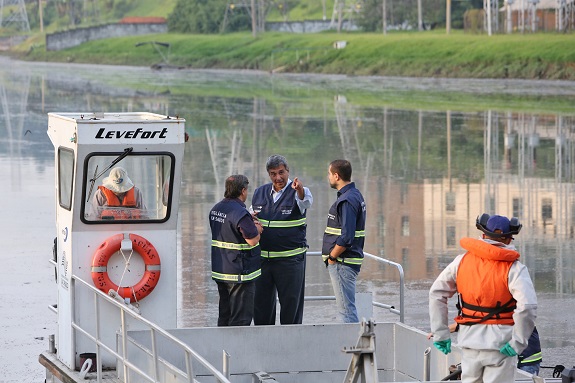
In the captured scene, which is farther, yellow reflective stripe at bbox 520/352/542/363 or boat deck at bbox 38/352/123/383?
boat deck at bbox 38/352/123/383

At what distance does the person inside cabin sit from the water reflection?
9.69ft

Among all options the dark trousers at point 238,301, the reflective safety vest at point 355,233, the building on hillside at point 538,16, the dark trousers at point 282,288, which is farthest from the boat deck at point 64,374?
the building on hillside at point 538,16

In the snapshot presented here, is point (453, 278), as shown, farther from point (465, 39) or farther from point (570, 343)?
point (465, 39)

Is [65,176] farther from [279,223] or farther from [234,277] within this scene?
[279,223]

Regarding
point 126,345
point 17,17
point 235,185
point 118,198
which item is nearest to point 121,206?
point 118,198

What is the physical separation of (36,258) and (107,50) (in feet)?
308

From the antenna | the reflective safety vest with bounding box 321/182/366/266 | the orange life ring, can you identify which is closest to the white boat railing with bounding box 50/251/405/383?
the orange life ring

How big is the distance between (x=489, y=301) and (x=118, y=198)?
3.46m

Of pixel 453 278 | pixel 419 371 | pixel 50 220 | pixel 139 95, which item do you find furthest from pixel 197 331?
pixel 139 95

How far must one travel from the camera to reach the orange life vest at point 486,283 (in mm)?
6551

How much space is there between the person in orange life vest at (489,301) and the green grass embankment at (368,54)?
52.0 meters

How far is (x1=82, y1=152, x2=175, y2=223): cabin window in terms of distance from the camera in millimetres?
8844

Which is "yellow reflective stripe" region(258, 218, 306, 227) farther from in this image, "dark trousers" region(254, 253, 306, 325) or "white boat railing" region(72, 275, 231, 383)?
"white boat railing" region(72, 275, 231, 383)

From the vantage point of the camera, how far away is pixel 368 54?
75188 mm
